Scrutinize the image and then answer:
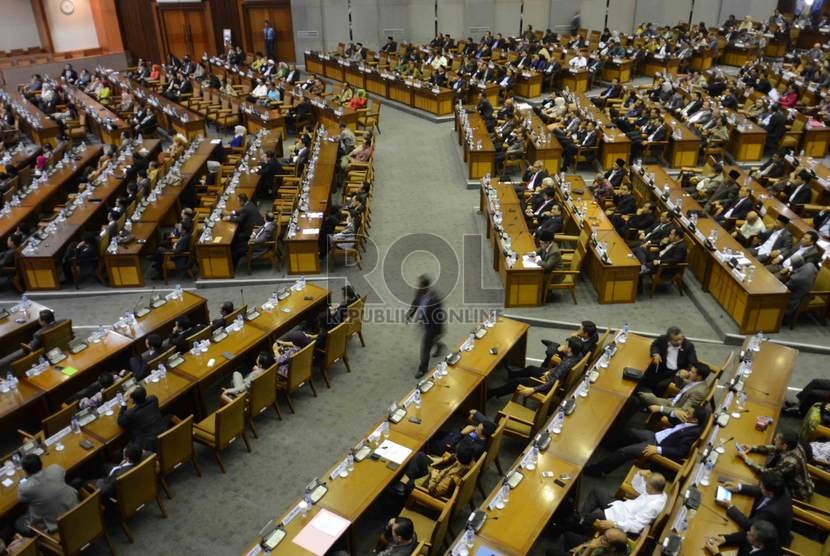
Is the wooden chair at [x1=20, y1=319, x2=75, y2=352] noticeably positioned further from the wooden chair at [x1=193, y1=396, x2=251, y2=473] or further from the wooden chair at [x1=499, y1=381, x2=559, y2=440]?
the wooden chair at [x1=499, y1=381, x2=559, y2=440]

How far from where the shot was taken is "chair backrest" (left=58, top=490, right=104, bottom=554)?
602 centimetres

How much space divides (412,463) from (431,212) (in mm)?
8664

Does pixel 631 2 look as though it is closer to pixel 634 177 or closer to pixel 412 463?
pixel 634 177

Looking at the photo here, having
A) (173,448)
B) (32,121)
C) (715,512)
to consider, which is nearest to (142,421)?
(173,448)

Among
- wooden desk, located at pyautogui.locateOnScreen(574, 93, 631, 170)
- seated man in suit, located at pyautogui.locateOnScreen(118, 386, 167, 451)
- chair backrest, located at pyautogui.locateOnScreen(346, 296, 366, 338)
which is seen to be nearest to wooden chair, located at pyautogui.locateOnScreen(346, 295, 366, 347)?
chair backrest, located at pyautogui.locateOnScreen(346, 296, 366, 338)

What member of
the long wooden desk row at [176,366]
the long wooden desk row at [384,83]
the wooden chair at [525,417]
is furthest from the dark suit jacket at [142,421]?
the long wooden desk row at [384,83]

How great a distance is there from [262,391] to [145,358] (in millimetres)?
1732

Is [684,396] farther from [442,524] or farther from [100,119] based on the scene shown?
[100,119]

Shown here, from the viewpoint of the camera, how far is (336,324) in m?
9.17

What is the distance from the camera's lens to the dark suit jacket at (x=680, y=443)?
6.85 metres

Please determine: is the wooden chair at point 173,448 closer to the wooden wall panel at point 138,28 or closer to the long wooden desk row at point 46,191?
the long wooden desk row at point 46,191

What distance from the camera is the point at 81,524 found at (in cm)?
617

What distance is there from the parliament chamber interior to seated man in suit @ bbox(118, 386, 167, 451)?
1.2 inches

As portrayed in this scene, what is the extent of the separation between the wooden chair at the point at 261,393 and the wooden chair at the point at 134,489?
1.43 metres
